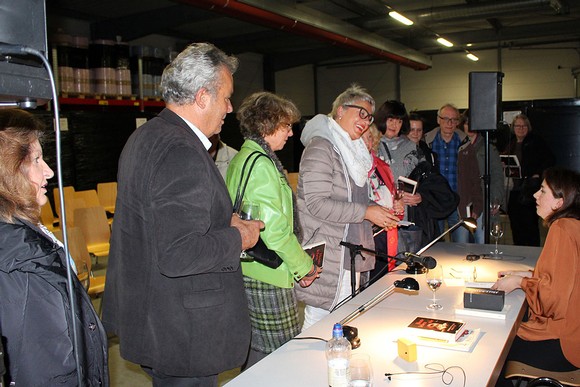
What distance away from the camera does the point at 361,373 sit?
1.53 m

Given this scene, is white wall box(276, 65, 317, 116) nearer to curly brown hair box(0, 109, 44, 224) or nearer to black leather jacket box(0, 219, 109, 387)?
curly brown hair box(0, 109, 44, 224)

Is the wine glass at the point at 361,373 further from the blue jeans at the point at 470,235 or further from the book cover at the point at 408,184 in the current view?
the blue jeans at the point at 470,235

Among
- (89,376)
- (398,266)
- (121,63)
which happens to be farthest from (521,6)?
(89,376)

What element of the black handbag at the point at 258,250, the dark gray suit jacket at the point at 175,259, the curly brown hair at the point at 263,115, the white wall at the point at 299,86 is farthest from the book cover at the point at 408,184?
the white wall at the point at 299,86

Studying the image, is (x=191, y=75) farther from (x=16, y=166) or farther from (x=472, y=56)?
(x=472, y=56)

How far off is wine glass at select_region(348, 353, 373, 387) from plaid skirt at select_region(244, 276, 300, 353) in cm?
89

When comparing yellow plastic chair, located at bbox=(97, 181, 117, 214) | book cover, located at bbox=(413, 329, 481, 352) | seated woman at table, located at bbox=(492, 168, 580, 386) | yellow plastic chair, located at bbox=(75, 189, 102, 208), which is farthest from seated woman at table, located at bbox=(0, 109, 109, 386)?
yellow plastic chair, located at bbox=(97, 181, 117, 214)

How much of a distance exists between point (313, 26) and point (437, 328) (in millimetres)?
8228

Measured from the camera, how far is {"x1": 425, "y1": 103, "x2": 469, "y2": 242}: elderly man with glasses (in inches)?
197

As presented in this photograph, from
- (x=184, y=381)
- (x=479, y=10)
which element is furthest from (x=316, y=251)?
(x=479, y=10)

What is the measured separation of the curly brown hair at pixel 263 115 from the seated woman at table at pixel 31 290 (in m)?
1.17

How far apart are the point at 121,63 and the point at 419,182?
5.94m

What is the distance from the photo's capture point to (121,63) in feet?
27.7

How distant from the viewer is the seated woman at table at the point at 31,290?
1.30 meters
